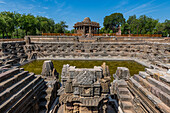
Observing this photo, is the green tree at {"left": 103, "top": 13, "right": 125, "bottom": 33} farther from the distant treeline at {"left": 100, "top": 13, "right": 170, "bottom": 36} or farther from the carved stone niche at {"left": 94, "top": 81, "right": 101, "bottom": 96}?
the carved stone niche at {"left": 94, "top": 81, "right": 101, "bottom": 96}

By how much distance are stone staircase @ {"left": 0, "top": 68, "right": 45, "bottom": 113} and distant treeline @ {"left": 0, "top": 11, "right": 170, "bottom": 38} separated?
108ft

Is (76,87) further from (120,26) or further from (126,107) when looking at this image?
(120,26)

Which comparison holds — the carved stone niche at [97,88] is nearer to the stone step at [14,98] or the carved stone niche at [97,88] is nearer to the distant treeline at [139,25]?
the stone step at [14,98]

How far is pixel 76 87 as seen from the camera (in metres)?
3.69

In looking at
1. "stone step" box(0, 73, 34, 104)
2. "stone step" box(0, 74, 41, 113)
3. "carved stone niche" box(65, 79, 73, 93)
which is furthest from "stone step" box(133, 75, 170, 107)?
"stone step" box(0, 73, 34, 104)

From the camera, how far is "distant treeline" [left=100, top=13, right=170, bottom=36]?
43844 mm

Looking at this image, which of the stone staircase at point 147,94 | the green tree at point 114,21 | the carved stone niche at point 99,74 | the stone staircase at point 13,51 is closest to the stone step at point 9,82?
the carved stone niche at point 99,74

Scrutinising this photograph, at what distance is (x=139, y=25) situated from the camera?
156 feet

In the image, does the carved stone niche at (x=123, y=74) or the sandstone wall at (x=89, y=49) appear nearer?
the carved stone niche at (x=123, y=74)

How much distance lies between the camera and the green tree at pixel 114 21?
59.6 meters

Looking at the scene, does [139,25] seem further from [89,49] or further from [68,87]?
[68,87]

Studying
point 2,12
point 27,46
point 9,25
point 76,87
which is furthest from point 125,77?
point 2,12

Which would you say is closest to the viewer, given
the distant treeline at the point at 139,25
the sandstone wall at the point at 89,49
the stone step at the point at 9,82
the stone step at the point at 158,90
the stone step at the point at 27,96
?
the stone step at the point at 158,90

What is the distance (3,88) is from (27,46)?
1715 cm
